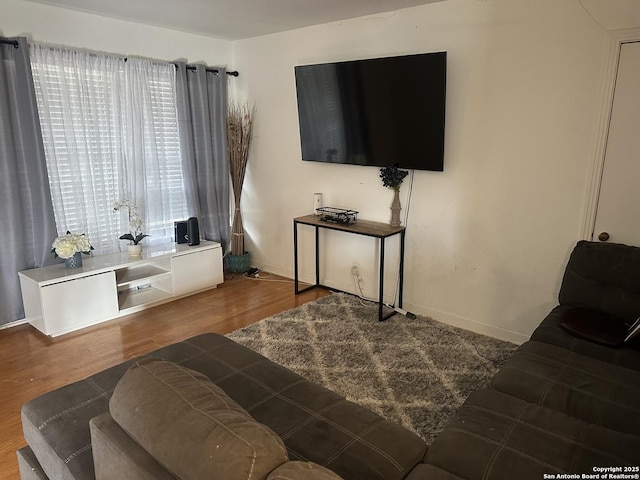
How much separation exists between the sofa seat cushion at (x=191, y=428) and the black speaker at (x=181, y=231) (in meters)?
3.19

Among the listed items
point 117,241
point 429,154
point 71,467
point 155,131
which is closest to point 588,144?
point 429,154

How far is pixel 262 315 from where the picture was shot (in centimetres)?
381

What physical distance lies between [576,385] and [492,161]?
1.76 meters

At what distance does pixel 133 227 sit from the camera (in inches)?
160

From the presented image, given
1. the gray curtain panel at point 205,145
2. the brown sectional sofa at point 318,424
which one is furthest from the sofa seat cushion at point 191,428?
the gray curtain panel at point 205,145

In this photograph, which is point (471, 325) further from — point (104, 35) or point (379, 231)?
point (104, 35)

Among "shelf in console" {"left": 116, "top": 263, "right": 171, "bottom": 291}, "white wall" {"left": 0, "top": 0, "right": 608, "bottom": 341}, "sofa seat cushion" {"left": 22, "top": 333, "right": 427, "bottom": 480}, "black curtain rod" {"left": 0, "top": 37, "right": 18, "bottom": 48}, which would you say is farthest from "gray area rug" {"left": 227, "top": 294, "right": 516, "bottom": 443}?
"black curtain rod" {"left": 0, "top": 37, "right": 18, "bottom": 48}

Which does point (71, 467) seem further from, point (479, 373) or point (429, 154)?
point (429, 154)

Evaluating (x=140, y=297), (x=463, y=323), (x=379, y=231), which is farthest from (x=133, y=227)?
(x=463, y=323)

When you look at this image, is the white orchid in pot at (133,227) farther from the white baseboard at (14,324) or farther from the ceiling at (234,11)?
the ceiling at (234,11)

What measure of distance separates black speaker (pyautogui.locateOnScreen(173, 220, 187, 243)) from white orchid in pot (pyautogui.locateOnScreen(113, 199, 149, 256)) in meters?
0.31

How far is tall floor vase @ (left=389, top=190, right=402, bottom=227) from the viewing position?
366cm

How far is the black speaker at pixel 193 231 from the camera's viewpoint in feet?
14.1

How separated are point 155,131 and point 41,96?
0.97m
